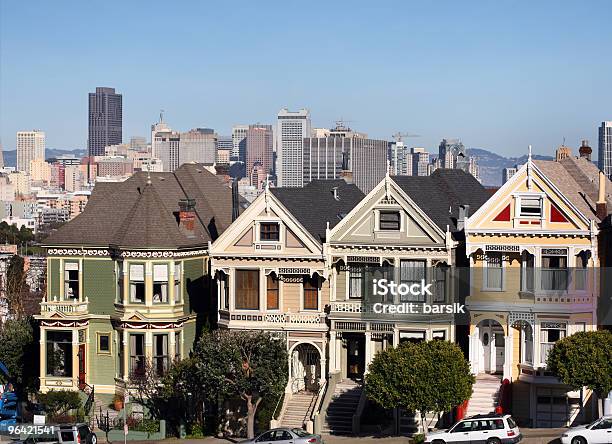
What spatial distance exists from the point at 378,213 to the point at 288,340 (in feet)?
19.3

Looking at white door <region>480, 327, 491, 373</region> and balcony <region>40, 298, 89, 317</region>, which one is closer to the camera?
white door <region>480, 327, 491, 373</region>

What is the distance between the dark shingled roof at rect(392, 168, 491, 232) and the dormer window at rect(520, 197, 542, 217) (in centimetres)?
307

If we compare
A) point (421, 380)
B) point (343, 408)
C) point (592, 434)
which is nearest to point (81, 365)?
point (343, 408)

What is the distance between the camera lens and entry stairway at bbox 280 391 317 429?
50.6 m

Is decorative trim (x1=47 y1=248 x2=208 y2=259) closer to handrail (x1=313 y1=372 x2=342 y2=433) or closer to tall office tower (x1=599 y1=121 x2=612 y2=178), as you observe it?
handrail (x1=313 y1=372 x2=342 y2=433)

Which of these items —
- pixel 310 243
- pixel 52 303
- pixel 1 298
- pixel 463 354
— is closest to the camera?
pixel 463 354

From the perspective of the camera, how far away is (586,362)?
4597 centimetres

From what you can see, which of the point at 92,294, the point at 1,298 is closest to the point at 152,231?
the point at 92,294

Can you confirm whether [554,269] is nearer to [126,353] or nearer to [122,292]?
[122,292]

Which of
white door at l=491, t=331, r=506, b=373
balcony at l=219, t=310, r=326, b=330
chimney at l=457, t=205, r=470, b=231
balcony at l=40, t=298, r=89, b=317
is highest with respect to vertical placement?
chimney at l=457, t=205, r=470, b=231

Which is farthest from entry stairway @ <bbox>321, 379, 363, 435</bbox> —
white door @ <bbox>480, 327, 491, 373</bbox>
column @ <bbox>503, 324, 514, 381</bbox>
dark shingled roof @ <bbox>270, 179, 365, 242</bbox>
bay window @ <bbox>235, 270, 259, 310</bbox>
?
dark shingled roof @ <bbox>270, 179, 365, 242</bbox>

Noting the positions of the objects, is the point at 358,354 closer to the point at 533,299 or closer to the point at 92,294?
the point at 533,299

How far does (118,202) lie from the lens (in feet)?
191

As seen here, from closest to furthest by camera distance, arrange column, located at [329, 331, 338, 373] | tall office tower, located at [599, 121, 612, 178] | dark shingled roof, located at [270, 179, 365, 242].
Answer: column, located at [329, 331, 338, 373]
dark shingled roof, located at [270, 179, 365, 242]
tall office tower, located at [599, 121, 612, 178]
